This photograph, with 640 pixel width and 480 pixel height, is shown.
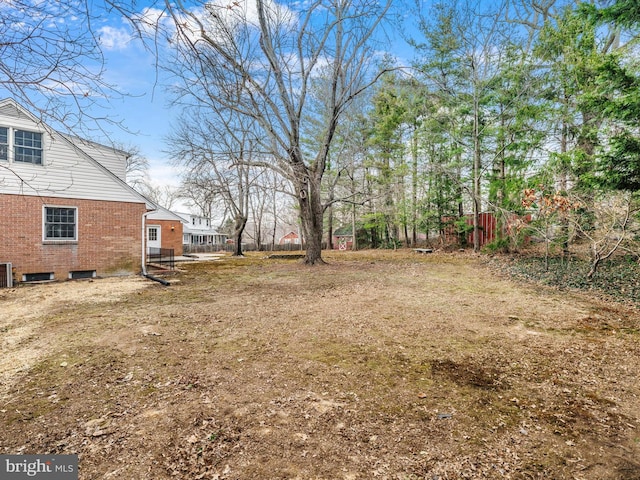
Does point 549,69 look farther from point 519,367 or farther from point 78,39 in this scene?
point 78,39

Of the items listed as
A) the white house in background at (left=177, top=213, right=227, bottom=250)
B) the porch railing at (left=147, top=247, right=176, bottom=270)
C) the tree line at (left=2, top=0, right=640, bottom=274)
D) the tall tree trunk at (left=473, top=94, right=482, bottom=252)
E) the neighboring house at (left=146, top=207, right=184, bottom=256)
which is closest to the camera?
the tree line at (left=2, top=0, right=640, bottom=274)

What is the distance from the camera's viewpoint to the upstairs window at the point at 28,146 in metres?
8.94

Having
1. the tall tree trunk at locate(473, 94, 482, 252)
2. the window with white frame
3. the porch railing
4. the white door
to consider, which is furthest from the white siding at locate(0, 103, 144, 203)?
the tall tree trunk at locate(473, 94, 482, 252)

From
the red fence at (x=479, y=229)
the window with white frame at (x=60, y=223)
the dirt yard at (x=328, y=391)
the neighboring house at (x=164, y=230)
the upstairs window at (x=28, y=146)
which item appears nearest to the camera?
the dirt yard at (x=328, y=391)

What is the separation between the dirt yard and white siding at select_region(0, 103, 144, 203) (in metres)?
5.07

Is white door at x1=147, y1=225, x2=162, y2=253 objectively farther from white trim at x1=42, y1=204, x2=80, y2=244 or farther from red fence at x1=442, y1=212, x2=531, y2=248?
red fence at x1=442, y1=212, x2=531, y2=248

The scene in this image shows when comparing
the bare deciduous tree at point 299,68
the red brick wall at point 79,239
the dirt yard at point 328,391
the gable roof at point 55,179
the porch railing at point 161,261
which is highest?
the bare deciduous tree at point 299,68

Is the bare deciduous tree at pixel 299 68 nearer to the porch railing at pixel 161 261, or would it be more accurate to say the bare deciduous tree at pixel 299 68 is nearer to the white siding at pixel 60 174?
the white siding at pixel 60 174

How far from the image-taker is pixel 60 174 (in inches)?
372

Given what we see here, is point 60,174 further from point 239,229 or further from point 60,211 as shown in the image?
point 239,229

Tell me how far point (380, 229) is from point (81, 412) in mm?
24096

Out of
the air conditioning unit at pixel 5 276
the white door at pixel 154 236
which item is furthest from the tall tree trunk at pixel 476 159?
the white door at pixel 154 236

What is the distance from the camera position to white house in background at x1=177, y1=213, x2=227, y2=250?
3222 cm

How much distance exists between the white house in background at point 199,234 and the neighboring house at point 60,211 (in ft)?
67.1
